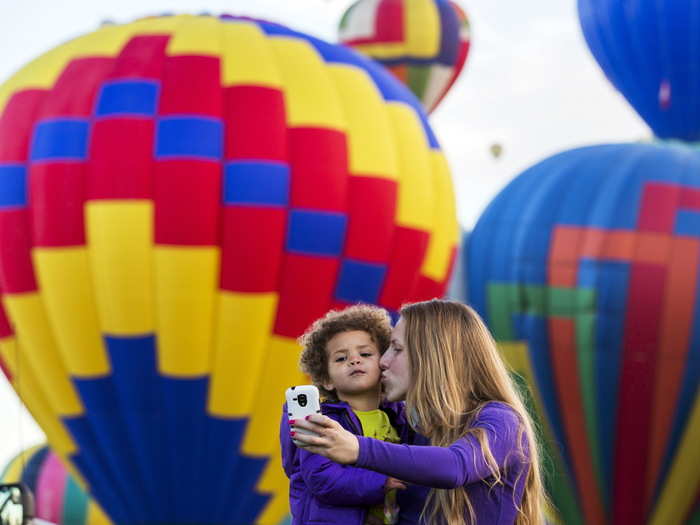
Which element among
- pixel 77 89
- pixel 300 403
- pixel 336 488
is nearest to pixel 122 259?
pixel 77 89

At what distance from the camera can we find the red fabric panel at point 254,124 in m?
8.51

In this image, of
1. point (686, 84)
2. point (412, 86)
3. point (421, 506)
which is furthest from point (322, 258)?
point (412, 86)

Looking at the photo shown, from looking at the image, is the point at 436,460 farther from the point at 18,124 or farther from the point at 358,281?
the point at 18,124

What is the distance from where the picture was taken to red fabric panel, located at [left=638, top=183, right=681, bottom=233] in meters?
11.5

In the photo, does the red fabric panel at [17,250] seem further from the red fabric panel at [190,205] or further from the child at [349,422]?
the child at [349,422]

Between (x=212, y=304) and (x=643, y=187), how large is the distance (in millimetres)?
4640

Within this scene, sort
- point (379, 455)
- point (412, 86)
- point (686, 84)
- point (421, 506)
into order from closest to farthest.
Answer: point (379, 455) < point (421, 506) < point (686, 84) < point (412, 86)

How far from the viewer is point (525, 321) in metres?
12.0

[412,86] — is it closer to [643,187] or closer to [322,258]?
[643,187]

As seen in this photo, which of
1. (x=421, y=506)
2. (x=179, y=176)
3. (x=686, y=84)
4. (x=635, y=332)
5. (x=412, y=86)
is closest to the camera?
(x=421, y=506)

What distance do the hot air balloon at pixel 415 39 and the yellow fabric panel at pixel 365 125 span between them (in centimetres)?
756

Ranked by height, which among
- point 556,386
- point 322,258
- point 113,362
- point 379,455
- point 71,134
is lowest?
point 556,386

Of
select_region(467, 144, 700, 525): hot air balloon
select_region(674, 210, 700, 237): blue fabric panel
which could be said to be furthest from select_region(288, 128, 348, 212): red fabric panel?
select_region(674, 210, 700, 237): blue fabric panel

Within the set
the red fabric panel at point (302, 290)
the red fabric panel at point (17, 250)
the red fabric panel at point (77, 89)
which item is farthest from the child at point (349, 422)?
the red fabric panel at point (77, 89)
